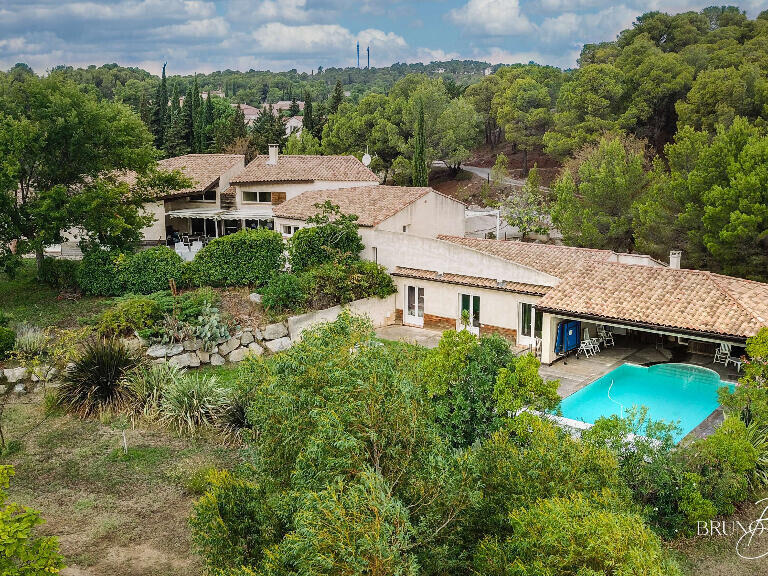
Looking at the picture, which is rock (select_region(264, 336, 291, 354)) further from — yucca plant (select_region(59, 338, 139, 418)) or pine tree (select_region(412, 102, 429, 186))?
pine tree (select_region(412, 102, 429, 186))

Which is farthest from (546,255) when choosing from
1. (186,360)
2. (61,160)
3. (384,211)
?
(61,160)

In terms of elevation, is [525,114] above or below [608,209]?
above

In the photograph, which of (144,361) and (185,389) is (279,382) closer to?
(185,389)

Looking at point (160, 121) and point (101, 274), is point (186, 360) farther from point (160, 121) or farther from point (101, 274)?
point (160, 121)

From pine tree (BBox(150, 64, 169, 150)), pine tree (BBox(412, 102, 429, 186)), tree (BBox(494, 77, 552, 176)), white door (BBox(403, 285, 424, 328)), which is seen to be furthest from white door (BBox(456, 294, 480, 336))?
pine tree (BBox(150, 64, 169, 150))

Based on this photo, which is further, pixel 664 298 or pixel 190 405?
pixel 664 298

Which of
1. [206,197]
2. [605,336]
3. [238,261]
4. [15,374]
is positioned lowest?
[15,374]
